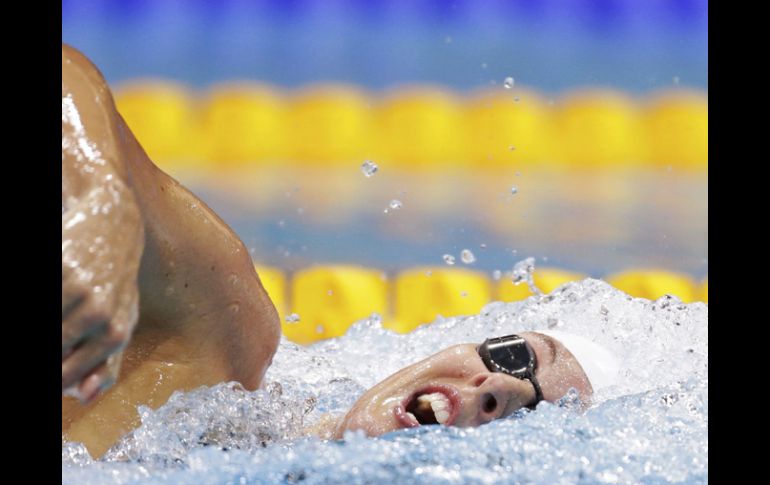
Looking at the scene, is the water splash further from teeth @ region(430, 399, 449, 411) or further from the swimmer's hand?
the swimmer's hand

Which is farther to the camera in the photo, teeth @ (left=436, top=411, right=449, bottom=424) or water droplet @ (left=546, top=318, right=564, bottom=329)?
water droplet @ (left=546, top=318, right=564, bottom=329)

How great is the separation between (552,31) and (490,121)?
13.0 inches

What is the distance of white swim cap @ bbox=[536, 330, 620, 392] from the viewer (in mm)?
1299

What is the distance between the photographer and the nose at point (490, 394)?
3.82ft

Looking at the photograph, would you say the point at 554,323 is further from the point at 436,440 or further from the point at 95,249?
the point at 95,249

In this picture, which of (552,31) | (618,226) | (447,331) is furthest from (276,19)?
(447,331)

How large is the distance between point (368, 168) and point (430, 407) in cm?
166

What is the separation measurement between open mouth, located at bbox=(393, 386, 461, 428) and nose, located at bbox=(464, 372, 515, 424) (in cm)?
3

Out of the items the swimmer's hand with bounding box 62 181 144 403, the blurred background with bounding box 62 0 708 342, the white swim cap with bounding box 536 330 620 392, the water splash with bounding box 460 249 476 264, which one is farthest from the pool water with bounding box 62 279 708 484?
the blurred background with bounding box 62 0 708 342

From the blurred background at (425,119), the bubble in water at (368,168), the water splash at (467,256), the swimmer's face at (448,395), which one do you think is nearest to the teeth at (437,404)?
the swimmer's face at (448,395)

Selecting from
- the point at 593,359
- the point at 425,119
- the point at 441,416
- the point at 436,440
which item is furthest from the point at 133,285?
the point at 425,119

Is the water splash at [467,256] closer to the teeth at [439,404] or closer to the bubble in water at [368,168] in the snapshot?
the bubble in water at [368,168]

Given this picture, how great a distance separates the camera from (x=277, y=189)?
9.25 ft

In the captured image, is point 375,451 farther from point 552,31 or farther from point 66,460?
point 552,31
